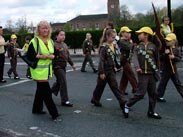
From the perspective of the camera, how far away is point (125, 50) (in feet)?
28.1

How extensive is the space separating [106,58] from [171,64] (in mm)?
1465

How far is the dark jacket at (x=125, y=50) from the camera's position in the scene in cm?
855

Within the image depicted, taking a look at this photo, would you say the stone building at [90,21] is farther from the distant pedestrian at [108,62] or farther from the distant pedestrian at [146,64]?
the distant pedestrian at [146,64]

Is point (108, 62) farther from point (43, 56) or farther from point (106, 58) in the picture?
point (43, 56)

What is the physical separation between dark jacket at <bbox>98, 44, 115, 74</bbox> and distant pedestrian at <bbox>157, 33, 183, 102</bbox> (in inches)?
46.5

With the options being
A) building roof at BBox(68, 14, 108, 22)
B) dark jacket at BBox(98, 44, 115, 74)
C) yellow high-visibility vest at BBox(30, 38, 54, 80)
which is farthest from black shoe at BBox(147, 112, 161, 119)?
building roof at BBox(68, 14, 108, 22)

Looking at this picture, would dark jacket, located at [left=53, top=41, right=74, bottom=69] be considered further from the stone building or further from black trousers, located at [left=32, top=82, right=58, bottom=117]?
the stone building

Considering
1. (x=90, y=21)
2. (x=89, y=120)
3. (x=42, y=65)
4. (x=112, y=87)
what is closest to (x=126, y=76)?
(x=112, y=87)

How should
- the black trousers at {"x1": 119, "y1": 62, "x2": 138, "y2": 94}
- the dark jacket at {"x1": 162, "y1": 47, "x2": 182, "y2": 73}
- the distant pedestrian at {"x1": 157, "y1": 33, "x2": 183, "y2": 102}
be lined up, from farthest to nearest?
the black trousers at {"x1": 119, "y1": 62, "x2": 138, "y2": 94}, the dark jacket at {"x1": 162, "y1": 47, "x2": 182, "y2": 73}, the distant pedestrian at {"x1": 157, "y1": 33, "x2": 183, "y2": 102}

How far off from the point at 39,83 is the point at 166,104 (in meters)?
2.77

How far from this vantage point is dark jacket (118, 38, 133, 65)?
8547 millimetres

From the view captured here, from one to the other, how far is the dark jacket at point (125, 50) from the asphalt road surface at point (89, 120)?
949 mm

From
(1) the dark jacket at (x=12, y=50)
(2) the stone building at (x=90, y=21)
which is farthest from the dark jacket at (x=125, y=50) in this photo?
(2) the stone building at (x=90, y=21)

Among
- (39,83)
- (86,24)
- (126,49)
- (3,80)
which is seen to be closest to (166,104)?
(126,49)
